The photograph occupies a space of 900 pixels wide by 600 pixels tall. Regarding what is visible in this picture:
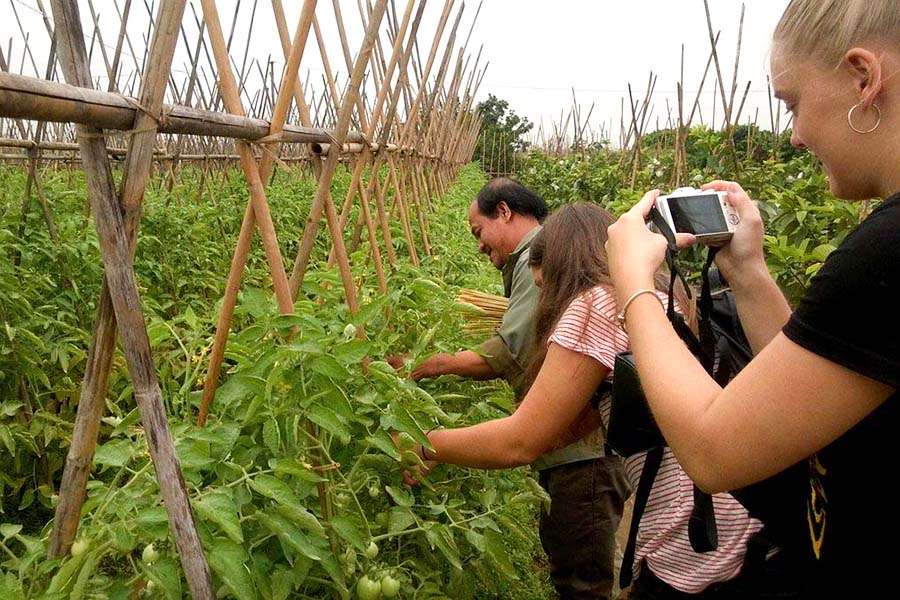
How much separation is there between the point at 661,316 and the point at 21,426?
2272 mm

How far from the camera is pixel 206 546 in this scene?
1.04 metres

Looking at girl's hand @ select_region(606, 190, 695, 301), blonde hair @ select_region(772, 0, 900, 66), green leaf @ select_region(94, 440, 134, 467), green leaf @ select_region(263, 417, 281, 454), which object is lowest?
green leaf @ select_region(94, 440, 134, 467)

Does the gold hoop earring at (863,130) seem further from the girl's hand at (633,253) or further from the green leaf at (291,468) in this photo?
the green leaf at (291,468)

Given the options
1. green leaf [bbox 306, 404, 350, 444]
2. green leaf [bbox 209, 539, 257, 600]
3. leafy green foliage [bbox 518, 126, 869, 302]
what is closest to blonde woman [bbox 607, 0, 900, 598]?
green leaf [bbox 306, 404, 350, 444]

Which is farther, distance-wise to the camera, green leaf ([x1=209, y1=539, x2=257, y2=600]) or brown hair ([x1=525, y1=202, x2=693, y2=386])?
brown hair ([x1=525, y1=202, x2=693, y2=386])

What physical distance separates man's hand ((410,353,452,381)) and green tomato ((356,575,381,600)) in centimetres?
79

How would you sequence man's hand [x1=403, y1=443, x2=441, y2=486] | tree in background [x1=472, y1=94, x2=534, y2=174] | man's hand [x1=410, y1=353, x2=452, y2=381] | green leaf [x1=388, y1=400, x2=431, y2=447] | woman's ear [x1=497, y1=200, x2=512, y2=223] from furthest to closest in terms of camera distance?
tree in background [x1=472, y1=94, x2=534, y2=174]
woman's ear [x1=497, y1=200, x2=512, y2=223]
man's hand [x1=410, y1=353, x2=452, y2=381]
man's hand [x1=403, y1=443, x2=441, y2=486]
green leaf [x1=388, y1=400, x2=431, y2=447]

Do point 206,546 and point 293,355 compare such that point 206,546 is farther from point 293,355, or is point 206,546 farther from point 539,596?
point 539,596

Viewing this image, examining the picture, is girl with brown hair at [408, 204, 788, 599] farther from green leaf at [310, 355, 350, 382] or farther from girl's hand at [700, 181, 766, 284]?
green leaf at [310, 355, 350, 382]

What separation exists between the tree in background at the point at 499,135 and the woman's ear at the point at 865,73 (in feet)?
81.7

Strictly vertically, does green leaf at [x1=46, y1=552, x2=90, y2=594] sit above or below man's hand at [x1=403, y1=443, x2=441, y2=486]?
above

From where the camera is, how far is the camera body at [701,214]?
1141mm

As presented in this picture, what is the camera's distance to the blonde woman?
67 cm

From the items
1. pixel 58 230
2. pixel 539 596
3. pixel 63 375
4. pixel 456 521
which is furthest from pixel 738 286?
pixel 58 230
